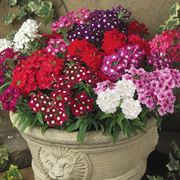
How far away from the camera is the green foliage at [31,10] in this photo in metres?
3.37

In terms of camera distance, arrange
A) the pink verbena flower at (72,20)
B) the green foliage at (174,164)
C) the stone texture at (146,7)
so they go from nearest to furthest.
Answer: the pink verbena flower at (72,20) < the green foliage at (174,164) < the stone texture at (146,7)

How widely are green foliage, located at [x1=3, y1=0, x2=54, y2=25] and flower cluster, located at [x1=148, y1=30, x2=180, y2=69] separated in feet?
3.00

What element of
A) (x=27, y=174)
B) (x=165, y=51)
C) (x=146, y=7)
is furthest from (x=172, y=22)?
(x=27, y=174)

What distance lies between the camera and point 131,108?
7.52ft

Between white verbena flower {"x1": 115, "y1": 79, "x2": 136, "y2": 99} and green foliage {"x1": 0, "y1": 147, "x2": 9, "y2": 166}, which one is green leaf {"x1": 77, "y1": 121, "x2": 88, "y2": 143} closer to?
white verbena flower {"x1": 115, "y1": 79, "x2": 136, "y2": 99}

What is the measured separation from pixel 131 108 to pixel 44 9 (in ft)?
4.43

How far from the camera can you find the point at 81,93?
239 cm

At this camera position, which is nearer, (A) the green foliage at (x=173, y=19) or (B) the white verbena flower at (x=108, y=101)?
(B) the white verbena flower at (x=108, y=101)

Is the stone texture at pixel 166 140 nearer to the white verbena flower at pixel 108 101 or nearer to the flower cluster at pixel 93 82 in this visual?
the flower cluster at pixel 93 82

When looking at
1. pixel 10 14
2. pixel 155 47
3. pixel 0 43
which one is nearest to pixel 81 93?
pixel 155 47

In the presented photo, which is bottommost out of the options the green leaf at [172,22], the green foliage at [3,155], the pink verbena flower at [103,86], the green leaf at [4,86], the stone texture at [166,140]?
the stone texture at [166,140]

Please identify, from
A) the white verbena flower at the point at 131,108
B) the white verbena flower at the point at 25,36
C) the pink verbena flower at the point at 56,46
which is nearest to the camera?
the white verbena flower at the point at 131,108

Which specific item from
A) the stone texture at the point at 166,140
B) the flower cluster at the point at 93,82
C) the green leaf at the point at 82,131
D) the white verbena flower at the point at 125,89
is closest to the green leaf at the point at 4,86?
the flower cluster at the point at 93,82

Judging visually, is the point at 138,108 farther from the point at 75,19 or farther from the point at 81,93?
the point at 75,19
